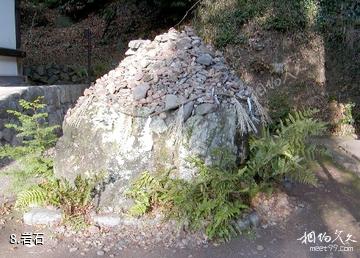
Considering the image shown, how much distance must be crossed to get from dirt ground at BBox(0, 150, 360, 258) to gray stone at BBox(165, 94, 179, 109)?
1.44 meters

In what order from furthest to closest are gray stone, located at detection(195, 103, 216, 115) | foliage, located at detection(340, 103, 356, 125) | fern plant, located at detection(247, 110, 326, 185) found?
foliage, located at detection(340, 103, 356, 125), gray stone, located at detection(195, 103, 216, 115), fern plant, located at detection(247, 110, 326, 185)

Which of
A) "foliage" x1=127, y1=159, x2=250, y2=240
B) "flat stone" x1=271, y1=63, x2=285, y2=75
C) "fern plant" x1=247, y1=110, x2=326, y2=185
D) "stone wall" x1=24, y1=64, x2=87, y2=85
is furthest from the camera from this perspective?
"stone wall" x1=24, y1=64, x2=87, y2=85

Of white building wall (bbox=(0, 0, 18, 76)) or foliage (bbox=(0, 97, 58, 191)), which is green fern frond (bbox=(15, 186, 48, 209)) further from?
white building wall (bbox=(0, 0, 18, 76))

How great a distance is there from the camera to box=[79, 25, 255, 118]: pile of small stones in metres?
4.18

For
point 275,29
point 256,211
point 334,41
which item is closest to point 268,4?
point 275,29

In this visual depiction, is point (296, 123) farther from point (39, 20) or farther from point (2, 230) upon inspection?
point (39, 20)

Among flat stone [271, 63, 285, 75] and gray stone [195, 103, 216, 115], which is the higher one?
flat stone [271, 63, 285, 75]

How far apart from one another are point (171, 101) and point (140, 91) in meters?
0.38

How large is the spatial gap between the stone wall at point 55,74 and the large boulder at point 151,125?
7071 millimetres

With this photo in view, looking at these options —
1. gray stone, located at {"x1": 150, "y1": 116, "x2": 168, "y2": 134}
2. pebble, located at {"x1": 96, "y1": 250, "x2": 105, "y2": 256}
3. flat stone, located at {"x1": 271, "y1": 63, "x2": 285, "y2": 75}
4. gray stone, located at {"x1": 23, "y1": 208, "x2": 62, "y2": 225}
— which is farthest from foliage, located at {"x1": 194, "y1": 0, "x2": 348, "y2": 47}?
pebble, located at {"x1": 96, "y1": 250, "x2": 105, "y2": 256}

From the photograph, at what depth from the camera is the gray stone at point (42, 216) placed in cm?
375

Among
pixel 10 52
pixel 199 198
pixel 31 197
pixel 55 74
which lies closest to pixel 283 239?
pixel 199 198

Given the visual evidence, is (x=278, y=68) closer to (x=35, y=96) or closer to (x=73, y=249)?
(x=35, y=96)

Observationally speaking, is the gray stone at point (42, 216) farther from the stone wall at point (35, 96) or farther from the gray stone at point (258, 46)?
the gray stone at point (258, 46)
